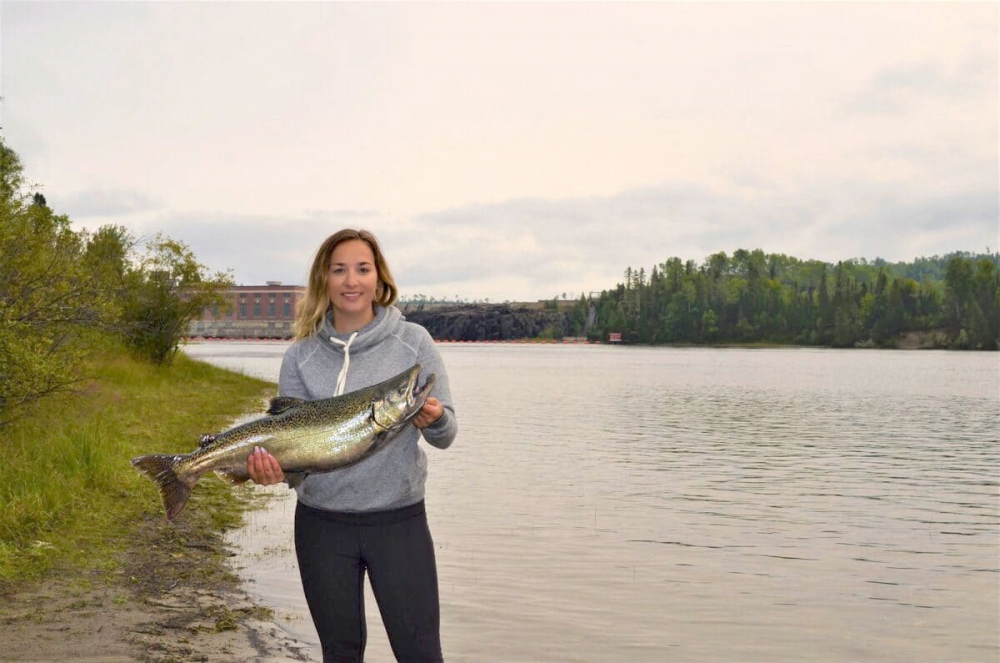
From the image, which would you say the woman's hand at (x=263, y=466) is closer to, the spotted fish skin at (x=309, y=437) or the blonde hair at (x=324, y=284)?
the spotted fish skin at (x=309, y=437)

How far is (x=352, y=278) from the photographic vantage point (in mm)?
4715

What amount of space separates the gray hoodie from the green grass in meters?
6.47

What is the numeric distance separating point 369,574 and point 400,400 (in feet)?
2.83

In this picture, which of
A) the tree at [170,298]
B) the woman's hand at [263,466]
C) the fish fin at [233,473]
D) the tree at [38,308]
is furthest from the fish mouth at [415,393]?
the tree at [170,298]

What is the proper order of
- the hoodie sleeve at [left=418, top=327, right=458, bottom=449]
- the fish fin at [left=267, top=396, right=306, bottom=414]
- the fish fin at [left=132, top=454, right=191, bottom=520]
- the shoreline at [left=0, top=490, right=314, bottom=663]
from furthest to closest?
the shoreline at [left=0, top=490, right=314, bottom=663], the fish fin at [left=132, top=454, right=191, bottom=520], the fish fin at [left=267, top=396, right=306, bottom=414], the hoodie sleeve at [left=418, top=327, right=458, bottom=449]

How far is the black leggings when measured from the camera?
455 cm

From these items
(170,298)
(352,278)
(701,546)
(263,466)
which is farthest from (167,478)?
(170,298)

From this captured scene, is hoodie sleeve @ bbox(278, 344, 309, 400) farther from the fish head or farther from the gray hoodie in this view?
the fish head

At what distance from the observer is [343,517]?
4.56 m

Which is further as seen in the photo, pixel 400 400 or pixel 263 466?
pixel 263 466

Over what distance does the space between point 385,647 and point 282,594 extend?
1.85 meters

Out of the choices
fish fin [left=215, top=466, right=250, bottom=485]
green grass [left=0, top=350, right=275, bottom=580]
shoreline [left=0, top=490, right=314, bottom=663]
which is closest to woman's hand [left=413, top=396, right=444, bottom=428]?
fish fin [left=215, top=466, right=250, bottom=485]

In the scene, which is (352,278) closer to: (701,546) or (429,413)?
(429,413)

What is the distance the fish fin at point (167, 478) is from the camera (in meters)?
4.76
